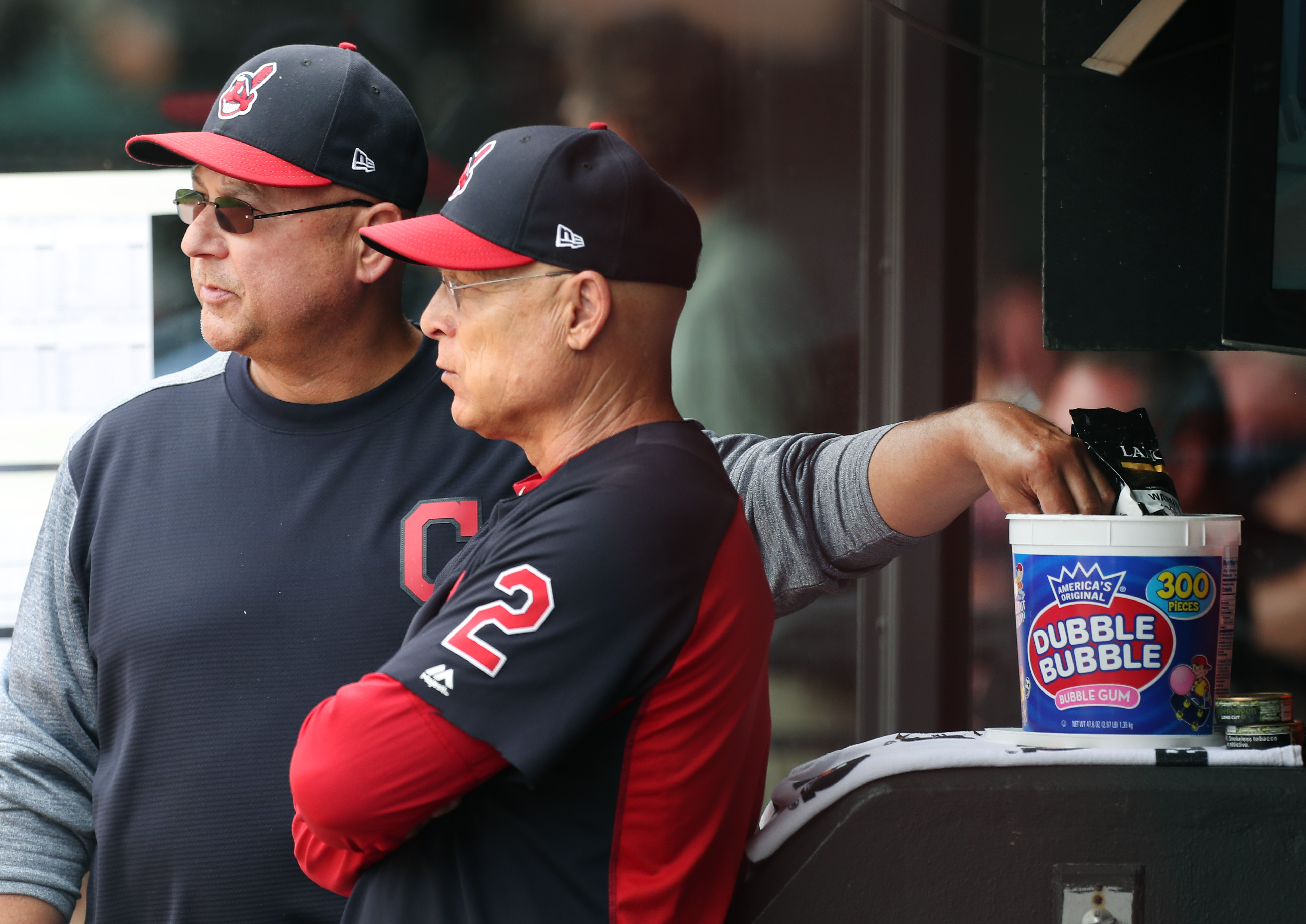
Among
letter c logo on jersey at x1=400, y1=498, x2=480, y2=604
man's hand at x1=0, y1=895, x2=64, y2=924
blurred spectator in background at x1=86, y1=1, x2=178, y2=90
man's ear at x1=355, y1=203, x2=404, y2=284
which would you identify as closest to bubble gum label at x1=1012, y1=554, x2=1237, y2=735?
letter c logo on jersey at x1=400, y1=498, x2=480, y2=604

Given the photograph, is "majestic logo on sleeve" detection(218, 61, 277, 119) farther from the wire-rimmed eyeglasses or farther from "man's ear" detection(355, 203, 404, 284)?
the wire-rimmed eyeglasses

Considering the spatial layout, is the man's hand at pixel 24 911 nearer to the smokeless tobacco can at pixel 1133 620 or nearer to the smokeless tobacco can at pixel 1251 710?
the smokeless tobacco can at pixel 1133 620

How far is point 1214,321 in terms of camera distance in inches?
77.3

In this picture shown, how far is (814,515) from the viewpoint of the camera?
5.79 ft

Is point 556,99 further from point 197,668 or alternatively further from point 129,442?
point 197,668

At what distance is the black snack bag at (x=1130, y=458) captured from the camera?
1334mm

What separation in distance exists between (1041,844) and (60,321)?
2421mm

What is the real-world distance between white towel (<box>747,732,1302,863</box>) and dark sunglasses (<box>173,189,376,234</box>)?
1.08m

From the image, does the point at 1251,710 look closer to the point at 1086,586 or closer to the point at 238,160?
the point at 1086,586

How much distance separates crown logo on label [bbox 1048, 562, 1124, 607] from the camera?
129 cm

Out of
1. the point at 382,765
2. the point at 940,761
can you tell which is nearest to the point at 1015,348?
the point at 940,761

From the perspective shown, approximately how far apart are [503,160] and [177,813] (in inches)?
39.4

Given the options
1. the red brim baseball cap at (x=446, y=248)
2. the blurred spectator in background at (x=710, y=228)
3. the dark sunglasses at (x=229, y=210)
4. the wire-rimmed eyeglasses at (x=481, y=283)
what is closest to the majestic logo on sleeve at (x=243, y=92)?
the dark sunglasses at (x=229, y=210)

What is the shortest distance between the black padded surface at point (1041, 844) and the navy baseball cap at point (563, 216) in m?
0.65
